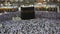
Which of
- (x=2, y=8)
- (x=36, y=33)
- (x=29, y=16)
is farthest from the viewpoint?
(x=2, y=8)

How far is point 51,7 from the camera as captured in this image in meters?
8.72

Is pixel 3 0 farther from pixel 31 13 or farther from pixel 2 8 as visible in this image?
pixel 31 13

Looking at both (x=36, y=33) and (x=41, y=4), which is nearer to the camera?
(x=36, y=33)

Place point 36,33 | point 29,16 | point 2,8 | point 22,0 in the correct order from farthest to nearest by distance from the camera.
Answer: point 22,0 → point 2,8 → point 29,16 → point 36,33

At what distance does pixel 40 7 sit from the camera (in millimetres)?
8859

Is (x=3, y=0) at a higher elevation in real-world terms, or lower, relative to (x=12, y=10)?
higher

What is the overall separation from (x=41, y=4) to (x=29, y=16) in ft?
11.8

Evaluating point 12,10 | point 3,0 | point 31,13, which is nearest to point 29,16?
point 31,13

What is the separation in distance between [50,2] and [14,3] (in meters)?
2.41

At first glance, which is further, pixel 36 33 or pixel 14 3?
pixel 14 3

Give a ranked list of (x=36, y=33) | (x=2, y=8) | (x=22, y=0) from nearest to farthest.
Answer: (x=36, y=33) → (x=2, y=8) → (x=22, y=0)

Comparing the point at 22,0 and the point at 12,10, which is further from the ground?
the point at 22,0

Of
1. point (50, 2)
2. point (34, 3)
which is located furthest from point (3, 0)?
point (50, 2)

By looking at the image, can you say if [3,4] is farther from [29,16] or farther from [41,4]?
[29,16]
